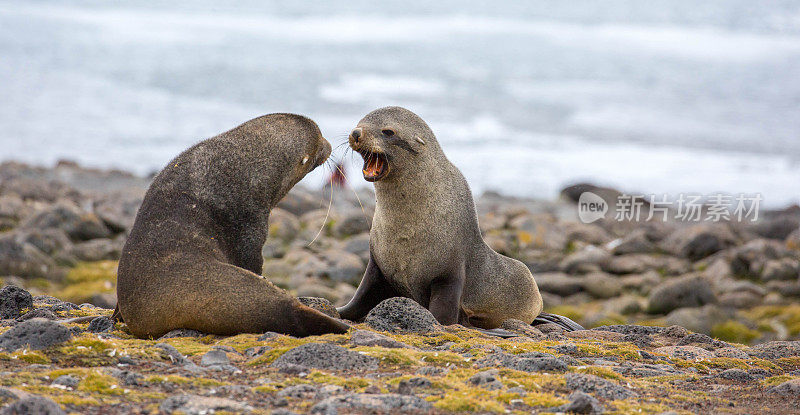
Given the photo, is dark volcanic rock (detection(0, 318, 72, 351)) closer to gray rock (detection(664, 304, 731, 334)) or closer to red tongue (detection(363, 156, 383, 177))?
red tongue (detection(363, 156, 383, 177))

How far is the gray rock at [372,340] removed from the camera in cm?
789

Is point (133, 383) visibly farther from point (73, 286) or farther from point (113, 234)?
point (113, 234)

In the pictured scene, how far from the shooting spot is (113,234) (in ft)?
82.9

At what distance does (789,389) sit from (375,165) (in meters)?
4.72

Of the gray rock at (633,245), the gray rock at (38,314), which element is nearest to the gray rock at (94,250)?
the gray rock at (38,314)

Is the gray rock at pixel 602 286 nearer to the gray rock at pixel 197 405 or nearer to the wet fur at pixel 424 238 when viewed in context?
the wet fur at pixel 424 238

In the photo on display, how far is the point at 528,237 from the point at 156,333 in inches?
809

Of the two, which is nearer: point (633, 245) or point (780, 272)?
point (780, 272)

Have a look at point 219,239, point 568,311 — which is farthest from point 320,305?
point 568,311

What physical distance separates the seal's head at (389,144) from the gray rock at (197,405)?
4.22 meters

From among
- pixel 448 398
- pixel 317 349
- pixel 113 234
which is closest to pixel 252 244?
pixel 317 349

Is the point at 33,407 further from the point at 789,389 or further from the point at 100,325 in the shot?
the point at 789,389

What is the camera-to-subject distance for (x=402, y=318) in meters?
9.05

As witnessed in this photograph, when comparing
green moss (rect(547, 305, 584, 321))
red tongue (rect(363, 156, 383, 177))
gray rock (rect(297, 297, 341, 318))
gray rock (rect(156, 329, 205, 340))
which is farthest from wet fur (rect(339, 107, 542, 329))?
green moss (rect(547, 305, 584, 321))
